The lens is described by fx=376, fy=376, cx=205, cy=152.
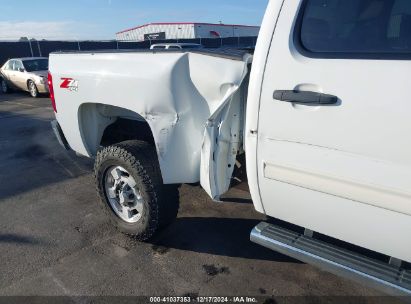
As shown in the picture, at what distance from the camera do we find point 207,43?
30078mm

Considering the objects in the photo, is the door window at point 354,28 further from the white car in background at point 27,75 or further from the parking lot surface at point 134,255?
the white car in background at point 27,75

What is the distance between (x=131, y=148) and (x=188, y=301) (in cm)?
125

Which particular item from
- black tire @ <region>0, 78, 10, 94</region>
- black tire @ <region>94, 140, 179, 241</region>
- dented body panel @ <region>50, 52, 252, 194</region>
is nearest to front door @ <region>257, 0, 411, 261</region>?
dented body panel @ <region>50, 52, 252, 194</region>

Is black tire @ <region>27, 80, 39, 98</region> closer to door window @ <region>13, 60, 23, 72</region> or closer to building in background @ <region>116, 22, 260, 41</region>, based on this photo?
door window @ <region>13, 60, 23, 72</region>

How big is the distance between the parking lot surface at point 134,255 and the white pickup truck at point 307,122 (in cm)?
61

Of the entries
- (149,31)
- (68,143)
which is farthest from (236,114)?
(149,31)

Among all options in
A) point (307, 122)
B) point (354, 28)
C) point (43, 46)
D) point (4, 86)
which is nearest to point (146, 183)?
point (307, 122)

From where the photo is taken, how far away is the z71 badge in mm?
3244

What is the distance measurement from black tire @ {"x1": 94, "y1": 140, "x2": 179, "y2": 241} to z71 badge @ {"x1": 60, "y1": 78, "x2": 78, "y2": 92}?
60cm

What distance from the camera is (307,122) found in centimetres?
195

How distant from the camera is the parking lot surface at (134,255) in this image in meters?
2.76

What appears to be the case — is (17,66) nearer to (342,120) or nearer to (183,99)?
(183,99)

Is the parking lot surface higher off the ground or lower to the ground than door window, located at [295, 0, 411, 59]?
lower

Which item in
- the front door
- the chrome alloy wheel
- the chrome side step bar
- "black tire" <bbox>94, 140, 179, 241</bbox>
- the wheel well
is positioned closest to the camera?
the front door
